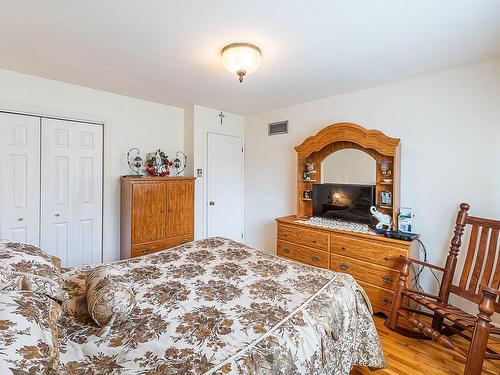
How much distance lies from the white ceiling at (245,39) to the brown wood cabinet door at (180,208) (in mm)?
1291

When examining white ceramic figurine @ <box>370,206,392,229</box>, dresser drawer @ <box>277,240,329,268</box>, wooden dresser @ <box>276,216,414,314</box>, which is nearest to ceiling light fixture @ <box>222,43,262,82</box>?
wooden dresser @ <box>276,216,414,314</box>

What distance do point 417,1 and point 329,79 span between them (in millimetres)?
1234

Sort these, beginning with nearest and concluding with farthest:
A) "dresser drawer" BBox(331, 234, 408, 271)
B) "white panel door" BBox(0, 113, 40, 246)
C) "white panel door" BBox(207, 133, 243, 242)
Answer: "dresser drawer" BBox(331, 234, 408, 271) → "white panel door" BBox(0, 113, 40, 246) → "white panel door" BBox(207, 133, 243, 242)

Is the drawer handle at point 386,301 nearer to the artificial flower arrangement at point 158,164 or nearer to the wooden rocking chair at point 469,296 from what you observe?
the wooden rocking chair at point 469,296

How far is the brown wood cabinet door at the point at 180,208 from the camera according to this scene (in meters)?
3.38

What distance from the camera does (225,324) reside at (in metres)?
1.21

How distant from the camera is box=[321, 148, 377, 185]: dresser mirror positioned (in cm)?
304

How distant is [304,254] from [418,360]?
143 centimetres

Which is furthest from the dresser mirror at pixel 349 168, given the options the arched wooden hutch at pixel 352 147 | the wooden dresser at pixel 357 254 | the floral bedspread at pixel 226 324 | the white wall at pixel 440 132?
the floral bedspread at pixel 226 324

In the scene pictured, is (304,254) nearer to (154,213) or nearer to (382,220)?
(382,220)

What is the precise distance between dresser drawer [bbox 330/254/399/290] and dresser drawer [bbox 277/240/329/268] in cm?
11

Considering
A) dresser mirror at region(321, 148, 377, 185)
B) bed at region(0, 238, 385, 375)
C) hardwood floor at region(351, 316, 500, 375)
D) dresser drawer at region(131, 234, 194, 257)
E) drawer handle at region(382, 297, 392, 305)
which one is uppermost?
dresser mirror at region(321, 148, 377, 185)

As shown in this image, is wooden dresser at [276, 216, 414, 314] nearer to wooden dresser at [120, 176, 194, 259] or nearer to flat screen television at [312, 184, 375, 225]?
flat screen television at [312, 184, 375, 225]

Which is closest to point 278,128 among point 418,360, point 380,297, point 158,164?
point 158,164
